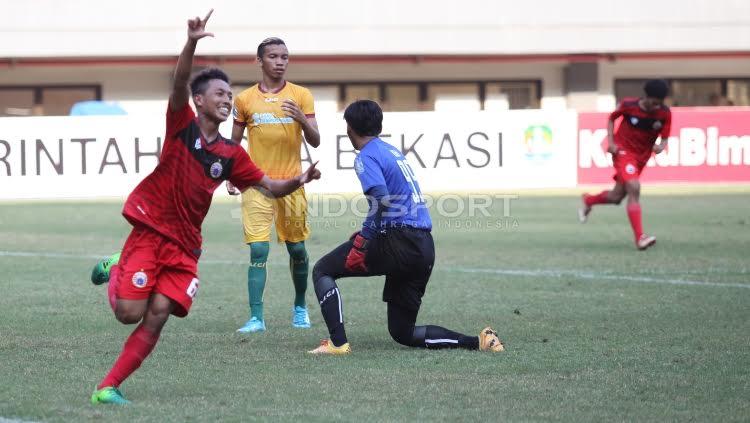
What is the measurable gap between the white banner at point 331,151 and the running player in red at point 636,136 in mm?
7087

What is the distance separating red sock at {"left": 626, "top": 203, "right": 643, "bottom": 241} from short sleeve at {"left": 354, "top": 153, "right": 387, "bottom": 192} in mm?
7467

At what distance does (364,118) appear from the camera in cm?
799

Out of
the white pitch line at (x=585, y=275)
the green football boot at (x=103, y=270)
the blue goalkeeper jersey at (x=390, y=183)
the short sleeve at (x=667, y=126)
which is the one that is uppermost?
the short sleeve at (x=667, y=126)

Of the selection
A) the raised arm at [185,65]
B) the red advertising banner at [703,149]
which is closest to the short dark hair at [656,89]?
the raised arm at [185,65]

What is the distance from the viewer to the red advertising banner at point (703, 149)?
25969 millimetres

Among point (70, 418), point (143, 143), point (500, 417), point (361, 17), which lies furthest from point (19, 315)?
point (361, 17)

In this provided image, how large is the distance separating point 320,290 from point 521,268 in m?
5.32

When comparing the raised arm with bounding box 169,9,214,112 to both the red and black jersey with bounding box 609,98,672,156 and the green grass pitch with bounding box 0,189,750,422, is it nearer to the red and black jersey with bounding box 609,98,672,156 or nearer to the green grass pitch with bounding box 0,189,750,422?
the green grass pitch with bounding box 0,189,750,422

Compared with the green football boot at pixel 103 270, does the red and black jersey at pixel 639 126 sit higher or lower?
higher

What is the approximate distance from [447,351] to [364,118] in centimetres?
154

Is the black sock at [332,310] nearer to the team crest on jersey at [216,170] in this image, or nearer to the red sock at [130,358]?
the team crest on jersey at [216,170]

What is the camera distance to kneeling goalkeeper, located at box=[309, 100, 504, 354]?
25.9 ft

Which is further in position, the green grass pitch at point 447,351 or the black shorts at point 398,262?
the black shorts at point 398,262

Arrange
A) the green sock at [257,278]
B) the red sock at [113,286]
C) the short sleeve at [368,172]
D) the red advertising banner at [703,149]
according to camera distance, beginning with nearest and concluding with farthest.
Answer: the red sock at [113,286] → the short sleeve at [368,172] → the green sock at [257,278] → the red advertising banner at [703,149]
